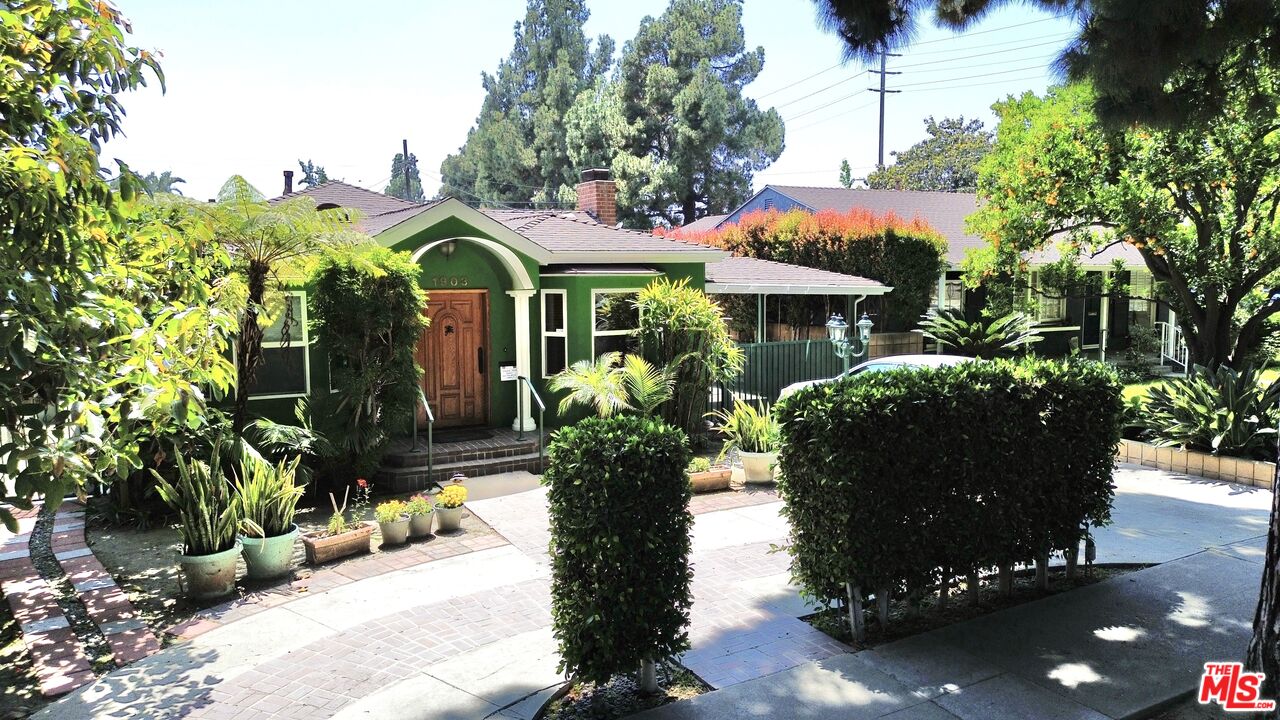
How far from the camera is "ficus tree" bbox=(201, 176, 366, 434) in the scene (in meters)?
9.20

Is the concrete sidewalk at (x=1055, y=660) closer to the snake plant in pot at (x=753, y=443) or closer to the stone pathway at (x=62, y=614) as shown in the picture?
the stone pathway at (x=62, y=614)

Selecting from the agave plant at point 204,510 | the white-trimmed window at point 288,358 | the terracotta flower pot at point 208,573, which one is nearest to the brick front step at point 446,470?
the white-trimmed window at point 288,358

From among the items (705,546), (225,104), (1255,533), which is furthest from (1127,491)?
(225,104)

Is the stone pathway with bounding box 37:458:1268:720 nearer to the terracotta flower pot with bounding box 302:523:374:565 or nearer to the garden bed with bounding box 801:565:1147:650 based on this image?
the garden bed with bounding box 801:565:1147:650

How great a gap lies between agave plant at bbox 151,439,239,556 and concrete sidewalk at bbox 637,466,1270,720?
4.41 metres

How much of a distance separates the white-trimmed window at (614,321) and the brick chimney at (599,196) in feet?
18.3

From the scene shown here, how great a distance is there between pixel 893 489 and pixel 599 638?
2.35 meters

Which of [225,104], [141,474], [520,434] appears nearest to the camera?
[141,474]

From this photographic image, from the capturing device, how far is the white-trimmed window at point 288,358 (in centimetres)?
1142

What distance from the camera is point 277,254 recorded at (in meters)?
9.62

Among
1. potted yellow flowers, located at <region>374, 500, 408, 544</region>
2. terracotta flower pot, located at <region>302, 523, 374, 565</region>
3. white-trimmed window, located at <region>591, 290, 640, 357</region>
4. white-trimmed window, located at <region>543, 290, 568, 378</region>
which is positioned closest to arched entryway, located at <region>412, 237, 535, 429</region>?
white-trimmed window, located at <region>543, 290, 568, 378</region>

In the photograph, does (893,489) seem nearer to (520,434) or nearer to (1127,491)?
(1127,491)

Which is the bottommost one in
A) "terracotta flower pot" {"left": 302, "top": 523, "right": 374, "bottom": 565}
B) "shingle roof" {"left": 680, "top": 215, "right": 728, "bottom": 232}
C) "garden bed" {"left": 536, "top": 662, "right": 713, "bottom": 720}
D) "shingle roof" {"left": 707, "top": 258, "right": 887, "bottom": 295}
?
"garden bed" {"left": 536, "top": 662, "right": 713, "bottom": 720}

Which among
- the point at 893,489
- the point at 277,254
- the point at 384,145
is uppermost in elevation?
the point at 384,145
